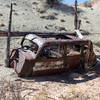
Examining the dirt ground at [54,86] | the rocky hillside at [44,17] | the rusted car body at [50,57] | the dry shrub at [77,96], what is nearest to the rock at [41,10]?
the rocky hillside at [44,17]

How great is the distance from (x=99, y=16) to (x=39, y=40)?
22.3 metres

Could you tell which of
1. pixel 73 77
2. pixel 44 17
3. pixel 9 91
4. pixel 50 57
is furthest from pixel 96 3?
pixel 9 91

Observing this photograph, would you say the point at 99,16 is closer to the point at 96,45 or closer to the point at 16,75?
the point at 96,45

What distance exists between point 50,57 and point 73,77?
1280 mm

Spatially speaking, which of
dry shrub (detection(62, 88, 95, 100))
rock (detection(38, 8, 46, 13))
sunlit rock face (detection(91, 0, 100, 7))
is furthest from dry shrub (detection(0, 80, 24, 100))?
sunlit rock face (detection(91, 0, 100, 7))

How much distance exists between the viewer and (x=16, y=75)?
8.41 metres

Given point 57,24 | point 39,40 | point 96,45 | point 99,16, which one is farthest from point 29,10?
point 39,40

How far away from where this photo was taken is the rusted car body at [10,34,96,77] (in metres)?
8.00

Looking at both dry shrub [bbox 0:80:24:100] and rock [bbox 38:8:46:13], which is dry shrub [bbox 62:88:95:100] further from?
rock [bbox 38:8:46:13]

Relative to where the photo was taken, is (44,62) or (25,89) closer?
(25,89)

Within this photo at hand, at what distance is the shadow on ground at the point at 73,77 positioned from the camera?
826 cm

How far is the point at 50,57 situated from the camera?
8266 millimetres

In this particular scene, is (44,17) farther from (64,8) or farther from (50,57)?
(50,57)

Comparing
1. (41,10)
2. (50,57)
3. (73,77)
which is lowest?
(73,77)
